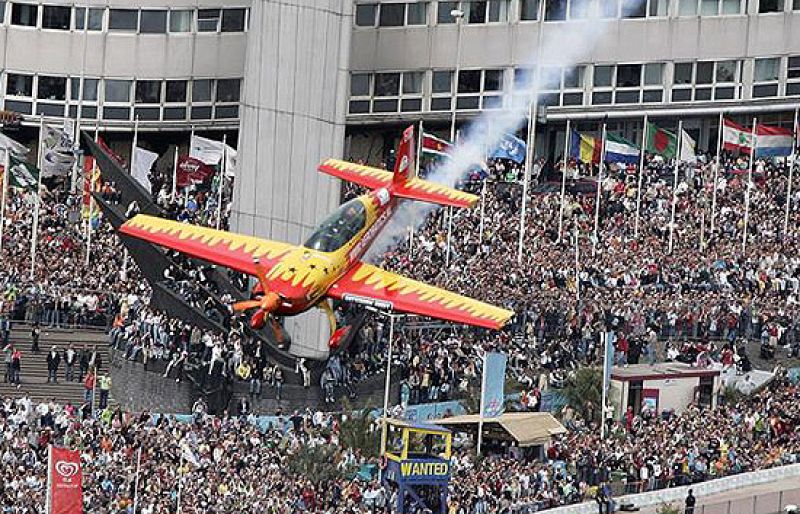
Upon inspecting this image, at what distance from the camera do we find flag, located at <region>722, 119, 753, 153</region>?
4769 inches

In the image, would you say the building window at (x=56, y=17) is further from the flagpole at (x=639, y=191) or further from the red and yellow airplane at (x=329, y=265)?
the red and yellow airplane at (x=329, y=265)

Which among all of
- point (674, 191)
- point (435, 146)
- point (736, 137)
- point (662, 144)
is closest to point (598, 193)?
point (674, 191)

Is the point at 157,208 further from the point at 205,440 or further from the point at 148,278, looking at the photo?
the point at 205,440

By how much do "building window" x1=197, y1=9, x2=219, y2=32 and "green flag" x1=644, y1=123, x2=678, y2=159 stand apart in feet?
52.2

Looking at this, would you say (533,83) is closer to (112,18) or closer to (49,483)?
(112,18)

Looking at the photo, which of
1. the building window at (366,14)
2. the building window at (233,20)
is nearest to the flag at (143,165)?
the building window at (233,20)

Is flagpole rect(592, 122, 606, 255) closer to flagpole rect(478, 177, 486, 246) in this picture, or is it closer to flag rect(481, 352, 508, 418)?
flagpole rect(478, 177, 486, 246)

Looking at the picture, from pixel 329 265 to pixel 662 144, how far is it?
91.2 feet

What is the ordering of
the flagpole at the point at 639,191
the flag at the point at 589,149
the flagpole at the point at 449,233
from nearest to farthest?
the flagpole at the point at 449,233
the flagpole at the point at 639,191
the flag at the point at 589,149

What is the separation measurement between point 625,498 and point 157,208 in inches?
775

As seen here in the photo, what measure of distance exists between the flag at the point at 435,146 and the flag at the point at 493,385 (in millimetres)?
16051

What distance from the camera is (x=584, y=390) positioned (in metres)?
107

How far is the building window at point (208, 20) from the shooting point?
125625mm

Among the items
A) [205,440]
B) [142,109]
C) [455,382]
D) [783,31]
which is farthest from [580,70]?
[205,440]
